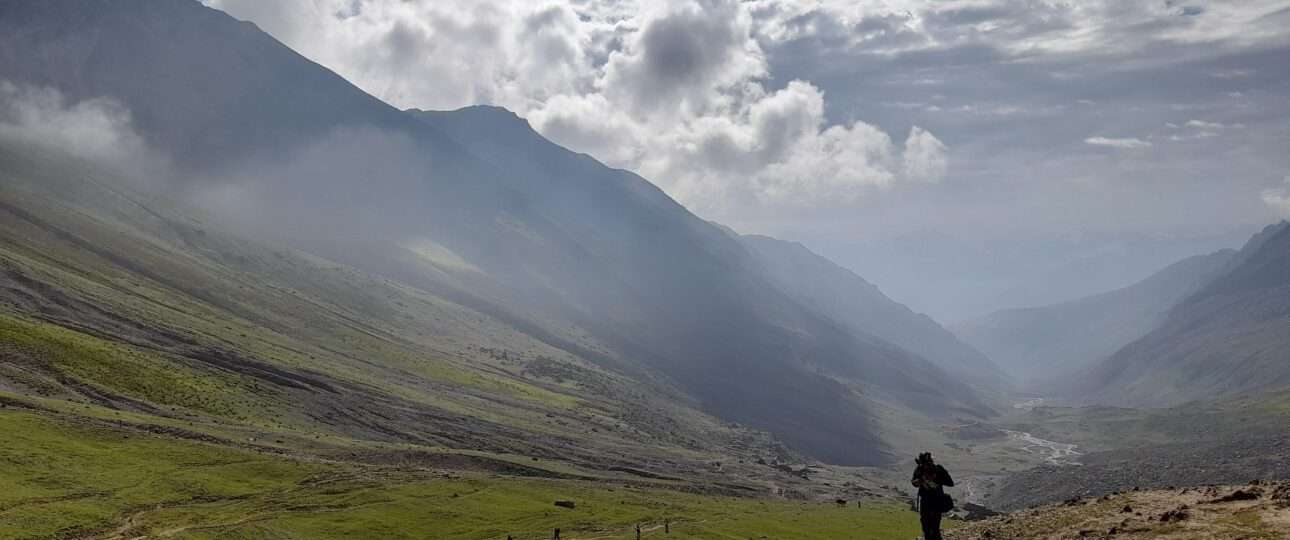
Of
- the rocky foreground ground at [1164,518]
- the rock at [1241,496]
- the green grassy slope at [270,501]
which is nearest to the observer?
the rocky foreground ground at [1164,518]

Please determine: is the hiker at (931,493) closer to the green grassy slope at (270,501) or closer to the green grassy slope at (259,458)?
the green grassy slope at (270,501)

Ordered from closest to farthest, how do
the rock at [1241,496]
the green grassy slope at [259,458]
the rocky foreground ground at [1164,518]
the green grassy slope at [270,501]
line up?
the rocky foreground ground at [1164,518] → the rock at [1241,496] → the green grassy slope at [270,501] → the green grassy slope at [259,458]

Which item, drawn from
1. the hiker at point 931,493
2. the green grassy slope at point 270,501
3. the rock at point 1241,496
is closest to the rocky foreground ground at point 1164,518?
the rock at point 1241,496

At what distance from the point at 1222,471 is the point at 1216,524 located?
181m

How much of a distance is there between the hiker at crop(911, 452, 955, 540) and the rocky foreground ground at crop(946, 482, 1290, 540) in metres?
6.90


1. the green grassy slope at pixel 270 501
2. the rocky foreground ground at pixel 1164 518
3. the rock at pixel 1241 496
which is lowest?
the green grassy slope at pixel 270 501

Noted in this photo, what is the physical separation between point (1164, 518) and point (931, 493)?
11.2 m

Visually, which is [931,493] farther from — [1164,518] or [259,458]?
[259,458]

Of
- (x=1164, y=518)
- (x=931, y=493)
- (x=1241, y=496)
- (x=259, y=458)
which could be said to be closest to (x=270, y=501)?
(x=259, y=458)

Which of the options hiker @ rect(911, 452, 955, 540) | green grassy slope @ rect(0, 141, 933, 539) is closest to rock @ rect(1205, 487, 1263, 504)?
hiker @ rect(911, 452, 955, 540)

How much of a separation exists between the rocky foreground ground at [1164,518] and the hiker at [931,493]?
6901mm

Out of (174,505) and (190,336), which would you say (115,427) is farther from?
(190,336)

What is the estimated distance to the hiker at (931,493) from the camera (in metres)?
32.4

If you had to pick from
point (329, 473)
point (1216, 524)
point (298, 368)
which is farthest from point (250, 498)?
point (298, 368)
